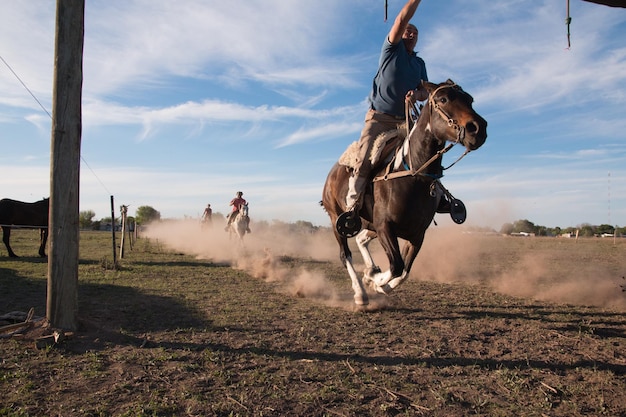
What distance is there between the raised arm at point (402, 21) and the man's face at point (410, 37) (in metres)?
0.41

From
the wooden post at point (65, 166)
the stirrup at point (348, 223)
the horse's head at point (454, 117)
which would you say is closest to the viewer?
the horse's head at point (454, 117)

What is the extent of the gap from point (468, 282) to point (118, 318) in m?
8.16

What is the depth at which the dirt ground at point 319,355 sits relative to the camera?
11.4 feet

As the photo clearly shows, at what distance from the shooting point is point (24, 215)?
666 inches

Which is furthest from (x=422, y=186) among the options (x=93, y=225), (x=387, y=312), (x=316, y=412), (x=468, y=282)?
(x=93, y=225)

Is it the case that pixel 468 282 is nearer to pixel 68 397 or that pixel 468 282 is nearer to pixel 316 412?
pixel 316 412

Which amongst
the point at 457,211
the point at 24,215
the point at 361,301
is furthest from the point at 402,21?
the point at 24,215

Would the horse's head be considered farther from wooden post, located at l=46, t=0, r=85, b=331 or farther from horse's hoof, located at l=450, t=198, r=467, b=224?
wooden post, located at l=46, t=0, r=85, b=331

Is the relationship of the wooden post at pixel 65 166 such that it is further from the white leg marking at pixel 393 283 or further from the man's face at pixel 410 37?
the man's face at pixel 410 37

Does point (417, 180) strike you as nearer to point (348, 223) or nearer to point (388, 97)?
point (348, 223)

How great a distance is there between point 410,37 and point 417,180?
2276 mm

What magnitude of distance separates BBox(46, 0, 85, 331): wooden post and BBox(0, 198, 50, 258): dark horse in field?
1305 cm

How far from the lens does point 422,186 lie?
593 centimetres

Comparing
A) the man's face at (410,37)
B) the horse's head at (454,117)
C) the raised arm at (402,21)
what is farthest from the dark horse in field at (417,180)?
the man's face at (410,37)
